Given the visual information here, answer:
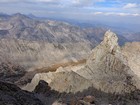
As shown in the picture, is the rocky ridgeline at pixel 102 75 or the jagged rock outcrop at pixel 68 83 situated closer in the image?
the jagged rock outcrop at pixel 68 83

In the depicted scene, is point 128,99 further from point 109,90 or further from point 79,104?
point 79,104

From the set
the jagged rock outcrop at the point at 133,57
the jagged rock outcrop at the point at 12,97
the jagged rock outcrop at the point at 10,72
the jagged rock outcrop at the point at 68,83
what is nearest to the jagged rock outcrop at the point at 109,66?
the jagged rock outcrop at the point at 133,57

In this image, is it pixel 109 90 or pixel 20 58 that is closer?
pixel 109 90

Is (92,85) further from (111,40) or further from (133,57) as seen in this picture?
(133,57)

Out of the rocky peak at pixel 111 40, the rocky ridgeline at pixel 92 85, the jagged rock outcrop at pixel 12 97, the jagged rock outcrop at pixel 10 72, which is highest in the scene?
the rocky peak at pixel 111 40

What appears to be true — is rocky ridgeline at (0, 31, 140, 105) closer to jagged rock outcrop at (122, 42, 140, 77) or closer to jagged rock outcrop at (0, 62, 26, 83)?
jagged rock outcrop at (122, 42, 140, 77)

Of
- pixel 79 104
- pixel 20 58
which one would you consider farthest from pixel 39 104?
pixel 20 58

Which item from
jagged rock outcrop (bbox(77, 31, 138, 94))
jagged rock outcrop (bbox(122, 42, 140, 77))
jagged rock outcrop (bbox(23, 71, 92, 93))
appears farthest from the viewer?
jagged rock outcrop (bbox(122, 42, 140, 77))

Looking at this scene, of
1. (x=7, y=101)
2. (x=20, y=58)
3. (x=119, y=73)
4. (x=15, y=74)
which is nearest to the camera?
(x=7, y=101)

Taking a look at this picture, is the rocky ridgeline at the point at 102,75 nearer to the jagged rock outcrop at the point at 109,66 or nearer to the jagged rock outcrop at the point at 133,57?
the jagged rock outcrop at the point at 109,66

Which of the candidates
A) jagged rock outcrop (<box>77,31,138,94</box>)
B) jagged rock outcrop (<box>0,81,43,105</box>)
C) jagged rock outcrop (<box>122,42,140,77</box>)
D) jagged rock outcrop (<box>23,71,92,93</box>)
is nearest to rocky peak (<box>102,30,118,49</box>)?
jagged rock outcrop (<box>77,31,138,94</box>)

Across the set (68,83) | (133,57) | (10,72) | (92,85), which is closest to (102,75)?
(92,85)
